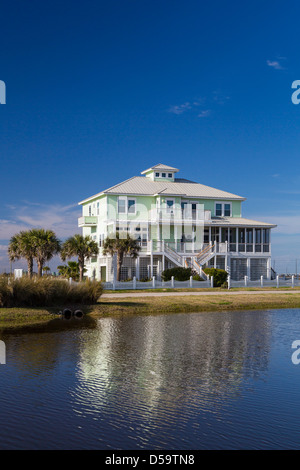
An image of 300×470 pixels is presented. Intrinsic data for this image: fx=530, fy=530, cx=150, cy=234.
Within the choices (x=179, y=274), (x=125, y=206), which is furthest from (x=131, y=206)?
(x=179, y=274)

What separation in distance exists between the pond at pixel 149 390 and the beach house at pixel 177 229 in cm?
3236

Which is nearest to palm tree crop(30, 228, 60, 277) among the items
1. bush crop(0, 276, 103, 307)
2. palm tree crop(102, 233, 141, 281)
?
palm tree crop(102, 233, 141, 281)

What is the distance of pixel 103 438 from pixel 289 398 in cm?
439

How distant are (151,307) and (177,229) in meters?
26.5

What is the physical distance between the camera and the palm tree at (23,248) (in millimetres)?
47031

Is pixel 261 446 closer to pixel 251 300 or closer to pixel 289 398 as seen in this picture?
pixel 289 398

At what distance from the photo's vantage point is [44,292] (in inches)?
1035

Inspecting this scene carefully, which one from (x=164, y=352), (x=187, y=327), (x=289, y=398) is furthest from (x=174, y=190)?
(x=289, y=398)

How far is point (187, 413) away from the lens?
1009 cm

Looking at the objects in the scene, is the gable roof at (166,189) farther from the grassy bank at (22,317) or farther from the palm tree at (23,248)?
the grassy bank at (22,317)

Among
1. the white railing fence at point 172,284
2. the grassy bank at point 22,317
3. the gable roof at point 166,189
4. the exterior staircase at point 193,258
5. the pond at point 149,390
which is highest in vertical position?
the gable roof at point 166,189

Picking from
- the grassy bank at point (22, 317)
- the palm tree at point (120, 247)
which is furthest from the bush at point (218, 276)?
the grassy bank at point (22, 317)

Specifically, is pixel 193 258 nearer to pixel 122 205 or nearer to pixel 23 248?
pixel 122 205

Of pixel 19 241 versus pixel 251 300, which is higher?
pixel 19 241
